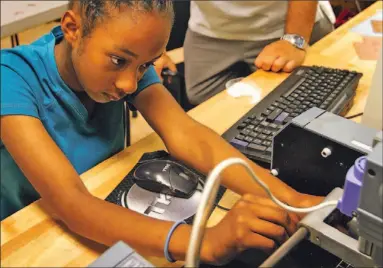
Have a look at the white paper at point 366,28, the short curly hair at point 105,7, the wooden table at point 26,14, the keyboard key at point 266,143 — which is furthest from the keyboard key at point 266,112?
the wooden table at point 26,14

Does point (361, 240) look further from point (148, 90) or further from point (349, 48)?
point (349, 48)

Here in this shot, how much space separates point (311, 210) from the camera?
54 centimetres

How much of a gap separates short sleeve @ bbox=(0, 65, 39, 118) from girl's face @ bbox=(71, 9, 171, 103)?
0.29ft

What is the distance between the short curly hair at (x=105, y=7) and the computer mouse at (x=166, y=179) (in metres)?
0.24

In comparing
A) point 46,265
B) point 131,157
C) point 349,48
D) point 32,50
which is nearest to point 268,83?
point 349,48

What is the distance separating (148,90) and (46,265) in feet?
1.38

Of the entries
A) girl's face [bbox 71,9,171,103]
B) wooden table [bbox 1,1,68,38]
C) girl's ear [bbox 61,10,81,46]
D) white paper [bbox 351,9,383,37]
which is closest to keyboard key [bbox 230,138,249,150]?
girl's face [bbox 71,9,171,103]

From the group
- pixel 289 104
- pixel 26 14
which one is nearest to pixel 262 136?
pixel 289 104

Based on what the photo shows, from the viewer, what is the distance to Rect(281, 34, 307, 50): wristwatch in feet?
4.17

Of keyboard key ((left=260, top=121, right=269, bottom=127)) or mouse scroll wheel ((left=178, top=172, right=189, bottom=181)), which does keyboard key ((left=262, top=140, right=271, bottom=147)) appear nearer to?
keyboard key ((left=260, top=121, right=269, bottom=127))

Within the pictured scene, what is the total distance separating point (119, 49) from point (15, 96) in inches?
6.8

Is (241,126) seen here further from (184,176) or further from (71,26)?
(71,26)

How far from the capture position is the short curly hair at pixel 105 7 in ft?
2.25

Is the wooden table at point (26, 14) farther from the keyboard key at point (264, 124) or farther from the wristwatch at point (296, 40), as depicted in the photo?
the keyboard key at point (264, 124)
